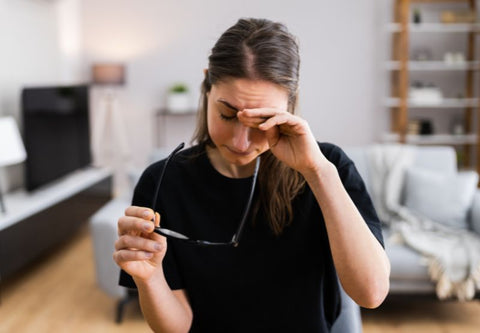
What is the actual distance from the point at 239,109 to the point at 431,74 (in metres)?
4.97

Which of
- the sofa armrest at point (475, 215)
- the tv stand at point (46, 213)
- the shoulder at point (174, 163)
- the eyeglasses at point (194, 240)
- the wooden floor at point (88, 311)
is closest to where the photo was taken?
the eyeglasses at point (194, 240)

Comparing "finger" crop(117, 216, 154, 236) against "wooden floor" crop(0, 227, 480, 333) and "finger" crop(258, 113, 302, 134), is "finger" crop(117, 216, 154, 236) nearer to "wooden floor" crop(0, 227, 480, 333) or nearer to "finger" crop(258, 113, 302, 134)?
"finger" crop(258, 113, 302, 134)

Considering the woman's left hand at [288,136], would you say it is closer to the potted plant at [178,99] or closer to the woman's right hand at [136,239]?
the woman's right hand at [136,239]

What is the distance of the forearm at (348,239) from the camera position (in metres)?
0.88

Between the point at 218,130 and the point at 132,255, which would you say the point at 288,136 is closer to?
the point at 218,130

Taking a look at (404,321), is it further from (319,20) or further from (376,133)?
(319,20)

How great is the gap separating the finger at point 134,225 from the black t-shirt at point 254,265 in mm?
174

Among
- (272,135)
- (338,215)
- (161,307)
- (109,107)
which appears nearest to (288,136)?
(272,135)

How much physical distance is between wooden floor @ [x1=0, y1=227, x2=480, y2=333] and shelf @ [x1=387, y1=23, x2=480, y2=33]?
9.58 ft

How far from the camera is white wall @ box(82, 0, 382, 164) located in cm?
546

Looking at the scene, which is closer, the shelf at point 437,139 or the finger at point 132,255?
the finger at point 132,255

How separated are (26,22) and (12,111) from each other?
0.69 metres

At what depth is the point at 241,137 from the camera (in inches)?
35.7

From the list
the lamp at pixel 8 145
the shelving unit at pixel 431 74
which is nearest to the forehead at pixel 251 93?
the lamp at pixel 8 145
